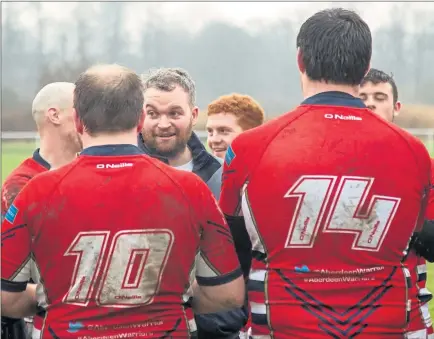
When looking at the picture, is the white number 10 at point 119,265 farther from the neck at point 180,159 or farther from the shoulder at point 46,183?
the neck at point 180,159

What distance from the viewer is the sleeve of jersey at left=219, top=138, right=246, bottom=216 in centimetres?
296

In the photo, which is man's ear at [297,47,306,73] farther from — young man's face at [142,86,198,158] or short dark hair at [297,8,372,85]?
young man's face at [142,86,198,158]

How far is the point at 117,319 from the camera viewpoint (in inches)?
109

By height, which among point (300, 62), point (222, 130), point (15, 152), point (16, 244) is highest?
point (300, 62)

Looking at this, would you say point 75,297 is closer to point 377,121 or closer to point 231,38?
point 377,121

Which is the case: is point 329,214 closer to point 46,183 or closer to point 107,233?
point 107,233

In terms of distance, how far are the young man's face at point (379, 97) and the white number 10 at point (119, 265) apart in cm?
214

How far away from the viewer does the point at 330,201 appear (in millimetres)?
2859

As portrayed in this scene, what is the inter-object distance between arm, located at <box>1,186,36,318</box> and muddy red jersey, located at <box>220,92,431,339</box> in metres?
0.75

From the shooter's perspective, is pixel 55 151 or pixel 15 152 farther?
pixel 15 152

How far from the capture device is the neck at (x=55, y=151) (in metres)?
4.18

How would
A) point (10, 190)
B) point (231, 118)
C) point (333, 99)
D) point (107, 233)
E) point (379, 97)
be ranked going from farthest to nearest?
point (231, 118)
point (379, 97)
point (10, 190)
point (333, 99)
point (107, 233)

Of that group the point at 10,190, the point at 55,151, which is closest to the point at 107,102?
the point at 10,190

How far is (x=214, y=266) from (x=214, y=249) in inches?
2.5
